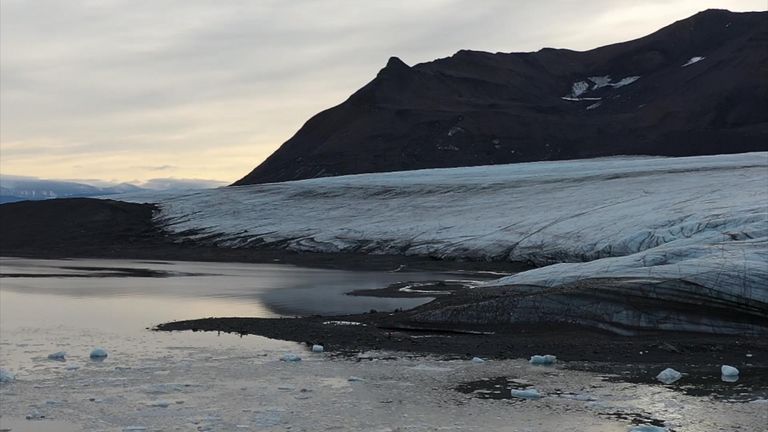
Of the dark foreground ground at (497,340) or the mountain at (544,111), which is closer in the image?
the dark foreground ground at (497,340)

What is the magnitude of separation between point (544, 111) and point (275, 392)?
132 m

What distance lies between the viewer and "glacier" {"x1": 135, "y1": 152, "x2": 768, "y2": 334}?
20453 mm

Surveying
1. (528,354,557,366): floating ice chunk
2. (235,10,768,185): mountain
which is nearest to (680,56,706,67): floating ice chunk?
(235,10,768,185): mountain

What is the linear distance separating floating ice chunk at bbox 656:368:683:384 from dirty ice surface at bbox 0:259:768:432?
533mm

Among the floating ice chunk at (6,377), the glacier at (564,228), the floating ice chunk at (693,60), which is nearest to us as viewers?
the floating ice chunk at (6,377)

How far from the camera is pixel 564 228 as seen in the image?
1628 inches

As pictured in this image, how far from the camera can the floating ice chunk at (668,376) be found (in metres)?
15.2

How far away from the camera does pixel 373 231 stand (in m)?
51.6

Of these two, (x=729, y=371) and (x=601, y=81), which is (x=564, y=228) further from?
(x=601, y=81)

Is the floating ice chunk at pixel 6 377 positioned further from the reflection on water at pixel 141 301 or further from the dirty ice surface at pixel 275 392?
the reflection on water at pixel 141 301

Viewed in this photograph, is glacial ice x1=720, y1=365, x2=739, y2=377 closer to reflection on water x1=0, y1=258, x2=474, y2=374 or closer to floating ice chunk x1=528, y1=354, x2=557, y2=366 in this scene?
floating ice chunk x1=528, y1=354, x2=557, y2=366

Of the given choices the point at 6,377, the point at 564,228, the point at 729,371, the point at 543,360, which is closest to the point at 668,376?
the point at 729,371

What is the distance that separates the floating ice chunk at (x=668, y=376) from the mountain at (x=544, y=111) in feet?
331

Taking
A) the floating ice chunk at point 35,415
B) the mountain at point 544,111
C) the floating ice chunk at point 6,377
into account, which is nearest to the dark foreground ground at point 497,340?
the floating ice chunk at point 6,377
